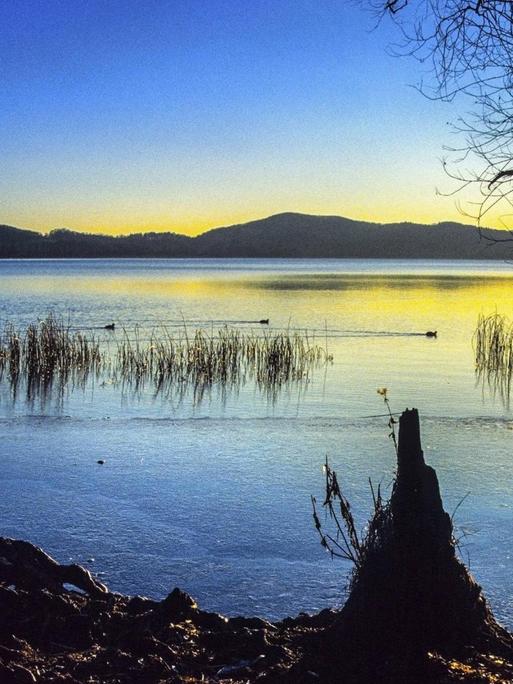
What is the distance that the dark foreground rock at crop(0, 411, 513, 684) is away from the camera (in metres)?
3.29

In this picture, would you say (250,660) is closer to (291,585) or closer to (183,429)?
(291,585)

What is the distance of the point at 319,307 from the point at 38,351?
22240 millimetres

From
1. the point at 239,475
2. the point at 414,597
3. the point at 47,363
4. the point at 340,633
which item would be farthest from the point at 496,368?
the point at 340,633

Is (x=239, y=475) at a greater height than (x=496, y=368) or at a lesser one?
lesser

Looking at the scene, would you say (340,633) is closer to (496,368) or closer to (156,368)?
(156,368)

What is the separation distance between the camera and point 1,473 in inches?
312

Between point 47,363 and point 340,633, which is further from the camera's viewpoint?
point 47,363

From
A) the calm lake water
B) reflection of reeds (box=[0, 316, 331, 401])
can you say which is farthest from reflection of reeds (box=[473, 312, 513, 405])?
reflection of reeds (box=[0, 316, 331, 401])

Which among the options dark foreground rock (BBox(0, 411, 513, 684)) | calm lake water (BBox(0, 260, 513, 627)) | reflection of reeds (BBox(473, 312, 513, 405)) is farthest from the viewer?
reflection of reeds (BBox(473, 312, 513, 405))

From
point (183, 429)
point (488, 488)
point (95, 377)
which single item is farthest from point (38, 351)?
point (488, 488)

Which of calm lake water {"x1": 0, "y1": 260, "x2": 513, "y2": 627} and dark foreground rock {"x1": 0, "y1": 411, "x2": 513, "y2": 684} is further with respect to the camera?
calm lake water {"x1": 0, "y1": 260, "x2": 513, "y2": 627}

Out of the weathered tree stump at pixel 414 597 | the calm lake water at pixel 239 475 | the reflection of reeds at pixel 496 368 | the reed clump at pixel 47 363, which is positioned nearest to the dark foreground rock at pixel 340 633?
the weathered tree stump at pixel 414 597

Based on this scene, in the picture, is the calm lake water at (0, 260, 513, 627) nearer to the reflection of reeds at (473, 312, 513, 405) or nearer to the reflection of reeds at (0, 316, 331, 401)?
the reflection of reeds at (473, 312, 513, 405)

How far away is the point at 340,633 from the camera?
3.51 meters
